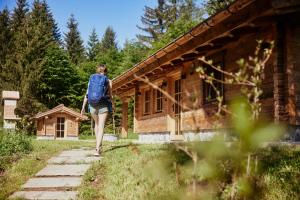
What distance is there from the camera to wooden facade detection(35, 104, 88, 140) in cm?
2274

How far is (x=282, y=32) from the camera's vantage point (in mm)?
7867

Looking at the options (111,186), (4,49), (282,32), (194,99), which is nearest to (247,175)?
(194,99)

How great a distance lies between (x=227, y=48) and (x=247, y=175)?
9.11m

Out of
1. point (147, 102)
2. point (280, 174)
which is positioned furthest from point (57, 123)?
point (280, 174)

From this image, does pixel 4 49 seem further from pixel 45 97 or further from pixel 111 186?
pixel 111 186

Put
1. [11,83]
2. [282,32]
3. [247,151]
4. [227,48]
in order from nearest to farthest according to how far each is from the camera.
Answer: [247,151] < [282,32] < [227,48] < [11,83]

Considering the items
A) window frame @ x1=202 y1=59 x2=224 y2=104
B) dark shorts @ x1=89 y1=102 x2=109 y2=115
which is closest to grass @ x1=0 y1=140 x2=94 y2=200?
dark shorts @ x1=89 y1=102 x2=109 y2=115

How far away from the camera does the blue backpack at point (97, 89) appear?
7.64 m

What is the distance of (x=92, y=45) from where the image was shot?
5825 cm

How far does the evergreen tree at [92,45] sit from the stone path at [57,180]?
160ft

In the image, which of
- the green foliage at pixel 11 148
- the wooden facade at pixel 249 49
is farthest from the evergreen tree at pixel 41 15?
the green foliage at pixel 11 148

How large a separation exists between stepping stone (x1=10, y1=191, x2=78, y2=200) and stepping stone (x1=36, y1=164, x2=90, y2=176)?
913mm

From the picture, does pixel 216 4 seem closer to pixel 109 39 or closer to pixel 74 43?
pixel 74 43

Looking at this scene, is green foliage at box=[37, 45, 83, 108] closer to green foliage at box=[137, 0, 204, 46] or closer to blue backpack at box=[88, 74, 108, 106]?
green foliage at box=[137, 0, 204, 46]
